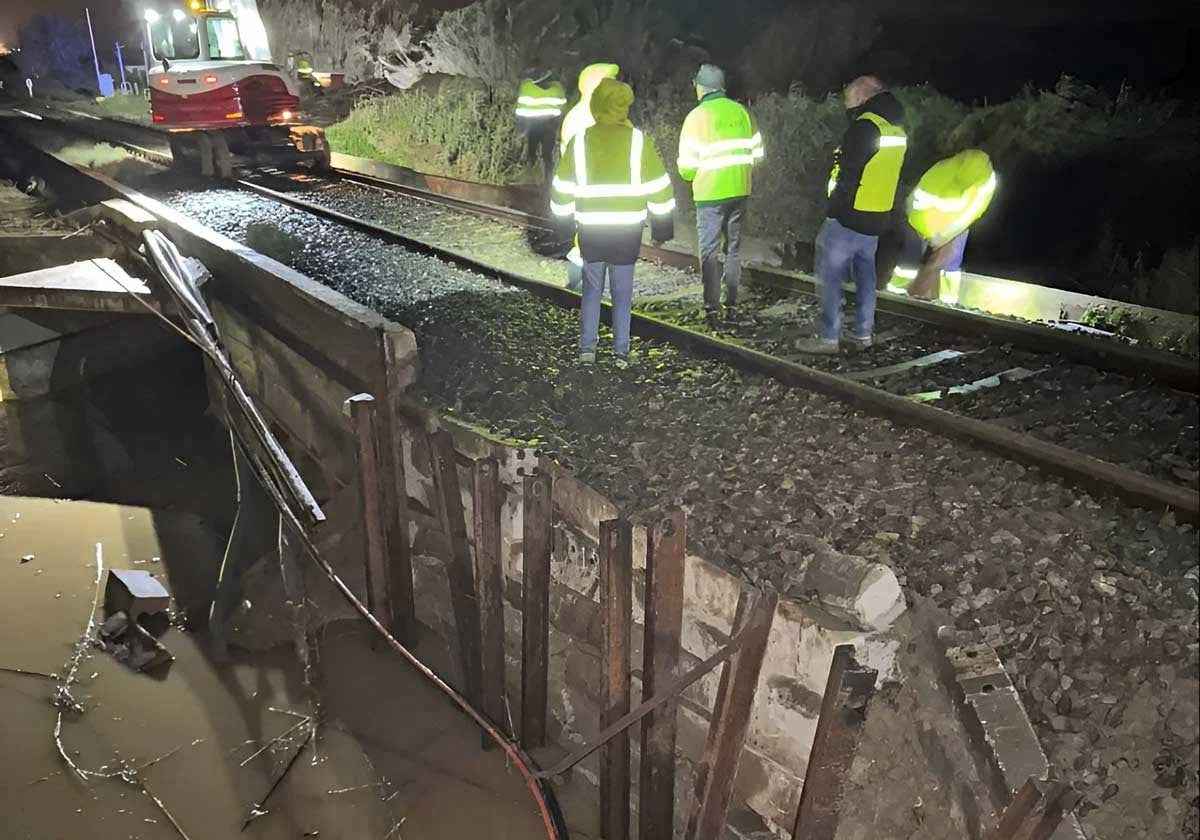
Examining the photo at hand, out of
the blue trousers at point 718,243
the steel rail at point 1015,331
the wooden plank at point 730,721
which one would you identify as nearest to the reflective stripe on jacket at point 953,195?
the steel rail at point 1015,331

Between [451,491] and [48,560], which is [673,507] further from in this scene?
[48,560]

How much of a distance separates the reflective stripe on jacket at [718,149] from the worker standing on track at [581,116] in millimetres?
717

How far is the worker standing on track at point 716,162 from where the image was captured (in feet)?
20.3

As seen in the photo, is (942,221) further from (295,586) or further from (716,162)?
(295,586)

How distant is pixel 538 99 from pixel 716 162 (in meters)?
4.69

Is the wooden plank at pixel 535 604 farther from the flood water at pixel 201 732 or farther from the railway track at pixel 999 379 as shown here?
the railway track at pixel 999 379

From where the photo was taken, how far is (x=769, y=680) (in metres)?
3.48

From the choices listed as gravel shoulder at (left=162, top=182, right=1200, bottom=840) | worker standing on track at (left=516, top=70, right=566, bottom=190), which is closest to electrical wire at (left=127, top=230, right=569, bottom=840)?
gravel shoulder at (left=162, top=182, right=1200, bottom=840)

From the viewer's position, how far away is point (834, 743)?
3178mm

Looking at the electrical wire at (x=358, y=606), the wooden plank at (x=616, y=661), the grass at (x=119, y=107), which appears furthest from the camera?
the grass at (x=119, y=107)

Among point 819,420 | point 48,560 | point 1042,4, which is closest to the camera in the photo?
point 819,420

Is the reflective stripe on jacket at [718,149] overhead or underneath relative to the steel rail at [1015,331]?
overhead

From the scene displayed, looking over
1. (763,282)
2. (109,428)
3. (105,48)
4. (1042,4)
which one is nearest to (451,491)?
(763,282)

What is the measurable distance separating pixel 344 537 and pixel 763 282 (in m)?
4.13
